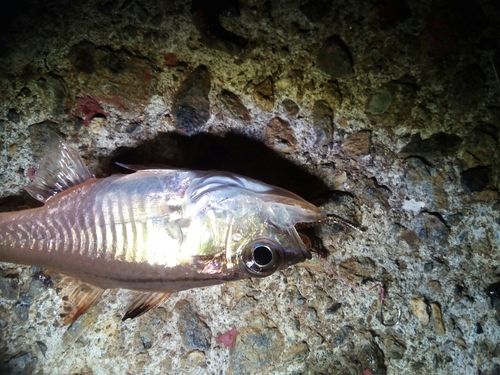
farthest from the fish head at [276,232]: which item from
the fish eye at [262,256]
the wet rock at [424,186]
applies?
the wet rock at [424,186]

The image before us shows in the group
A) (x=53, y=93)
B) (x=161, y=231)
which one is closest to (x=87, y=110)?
(x=53, y=93)

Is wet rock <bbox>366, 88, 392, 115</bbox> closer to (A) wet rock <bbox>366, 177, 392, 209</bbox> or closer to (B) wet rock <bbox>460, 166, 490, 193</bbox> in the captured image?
(A) wet rock <bbox>366, 177, 392, 209</bbox>

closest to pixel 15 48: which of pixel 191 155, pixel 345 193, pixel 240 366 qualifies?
pixel 191 155

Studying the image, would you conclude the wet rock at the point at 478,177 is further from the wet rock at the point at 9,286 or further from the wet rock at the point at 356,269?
the wet rock at the point at 9,286

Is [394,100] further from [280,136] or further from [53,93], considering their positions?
[53,93]

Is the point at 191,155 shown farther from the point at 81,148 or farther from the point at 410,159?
the point at 410,159
